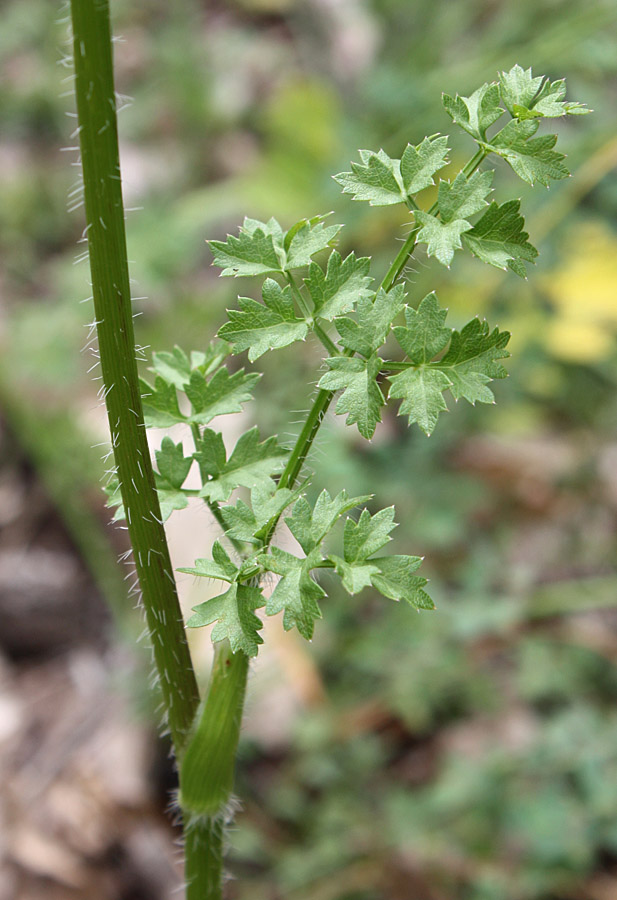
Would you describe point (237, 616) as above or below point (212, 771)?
above

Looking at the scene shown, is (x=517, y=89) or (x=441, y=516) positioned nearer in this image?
(x=517, y=89)

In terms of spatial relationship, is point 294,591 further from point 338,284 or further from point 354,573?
point 338,284

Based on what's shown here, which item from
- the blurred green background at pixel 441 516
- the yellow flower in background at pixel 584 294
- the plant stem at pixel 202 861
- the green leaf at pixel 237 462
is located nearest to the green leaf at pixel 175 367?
the green leaf at pixel 237 462

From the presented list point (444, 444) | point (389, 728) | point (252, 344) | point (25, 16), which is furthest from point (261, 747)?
point (25, 16)

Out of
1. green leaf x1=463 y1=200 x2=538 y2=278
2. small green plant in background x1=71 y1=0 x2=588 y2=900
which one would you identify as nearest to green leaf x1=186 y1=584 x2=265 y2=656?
small green plant in background x1=71 y1=0 x2=588 y2=900

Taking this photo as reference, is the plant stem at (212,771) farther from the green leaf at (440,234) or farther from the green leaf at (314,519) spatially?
the green leaf at (440,234)

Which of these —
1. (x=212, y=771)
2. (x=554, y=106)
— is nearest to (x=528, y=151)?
(x=554, y=106)

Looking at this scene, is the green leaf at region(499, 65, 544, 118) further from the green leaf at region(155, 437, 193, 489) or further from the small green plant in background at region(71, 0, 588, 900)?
the green leaf at region(155, 437, 193, 489)
